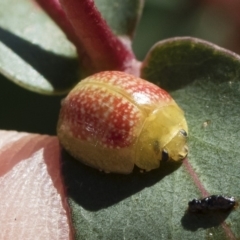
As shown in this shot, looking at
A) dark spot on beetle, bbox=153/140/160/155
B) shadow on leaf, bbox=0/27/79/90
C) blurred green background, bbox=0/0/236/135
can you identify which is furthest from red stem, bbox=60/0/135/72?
blurred green background, bbox=0/0/236/135

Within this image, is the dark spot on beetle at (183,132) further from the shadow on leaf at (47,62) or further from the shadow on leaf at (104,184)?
the shadow on leaf at (47,62)

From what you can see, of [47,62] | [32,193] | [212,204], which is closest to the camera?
[212,204]

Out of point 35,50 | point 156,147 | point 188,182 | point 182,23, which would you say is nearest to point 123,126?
point 156,147

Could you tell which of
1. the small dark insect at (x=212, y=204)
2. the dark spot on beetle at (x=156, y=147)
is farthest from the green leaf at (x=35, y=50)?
the small dark insect at (x=212, y=204)

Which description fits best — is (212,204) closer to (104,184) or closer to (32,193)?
(104,184)

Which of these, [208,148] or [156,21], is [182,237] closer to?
[208,148]
